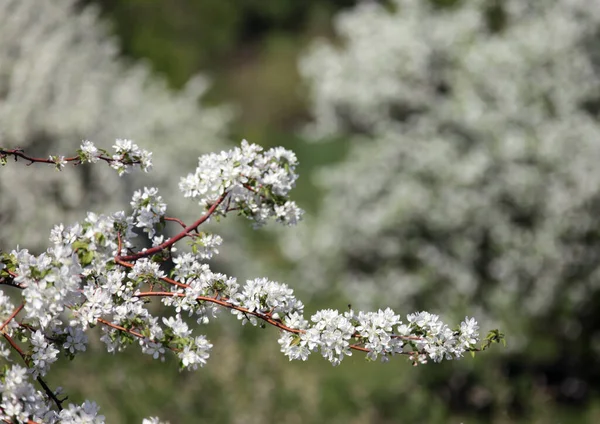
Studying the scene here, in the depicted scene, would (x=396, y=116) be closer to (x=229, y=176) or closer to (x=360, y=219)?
(x=360, y=219)

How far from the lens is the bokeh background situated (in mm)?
7305

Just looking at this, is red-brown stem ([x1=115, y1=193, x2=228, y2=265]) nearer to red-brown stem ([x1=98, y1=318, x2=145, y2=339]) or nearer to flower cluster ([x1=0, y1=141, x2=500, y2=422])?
flower cluster ([x1=0, y1=141, x2=500, y2=422])

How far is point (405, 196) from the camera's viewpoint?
28.7 feet

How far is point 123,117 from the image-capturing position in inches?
342

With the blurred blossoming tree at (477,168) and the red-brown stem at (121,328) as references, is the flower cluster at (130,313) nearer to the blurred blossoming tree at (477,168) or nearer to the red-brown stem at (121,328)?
the red-brown stem at (121,328)

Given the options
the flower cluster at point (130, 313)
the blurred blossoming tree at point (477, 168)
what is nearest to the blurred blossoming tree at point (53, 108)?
the blurred blossoming tree at point (477, 168)

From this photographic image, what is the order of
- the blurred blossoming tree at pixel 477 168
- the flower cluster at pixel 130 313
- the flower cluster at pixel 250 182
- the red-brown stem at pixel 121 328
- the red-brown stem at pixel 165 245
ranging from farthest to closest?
the blurred blossoming tree at pixel 477 168 < the flower cluster at pixel 250 182 < the red-brown stem at pixel 165 245 < the red-brown stem at pixel 121 328 < the flower cluster at pixel 130 313

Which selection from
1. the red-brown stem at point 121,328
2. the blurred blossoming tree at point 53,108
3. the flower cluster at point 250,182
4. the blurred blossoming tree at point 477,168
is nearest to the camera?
the red-brown stem at point 121,328

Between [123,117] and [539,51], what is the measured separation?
4636 mm

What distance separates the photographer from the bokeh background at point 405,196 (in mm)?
7305

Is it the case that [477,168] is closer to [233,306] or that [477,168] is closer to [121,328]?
[233,306]

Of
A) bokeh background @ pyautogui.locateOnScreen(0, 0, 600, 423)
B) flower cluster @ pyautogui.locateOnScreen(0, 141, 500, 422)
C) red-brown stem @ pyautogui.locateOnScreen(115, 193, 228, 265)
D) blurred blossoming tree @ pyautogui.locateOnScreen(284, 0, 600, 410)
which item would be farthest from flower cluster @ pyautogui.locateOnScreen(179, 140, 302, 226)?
blurred blossoming tree @ pyautogui.locateOnScreen(284, 0, 600, 410)

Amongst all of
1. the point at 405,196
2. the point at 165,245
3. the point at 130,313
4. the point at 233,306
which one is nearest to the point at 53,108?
the point at 405,196

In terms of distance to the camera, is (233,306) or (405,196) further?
(405,196)
